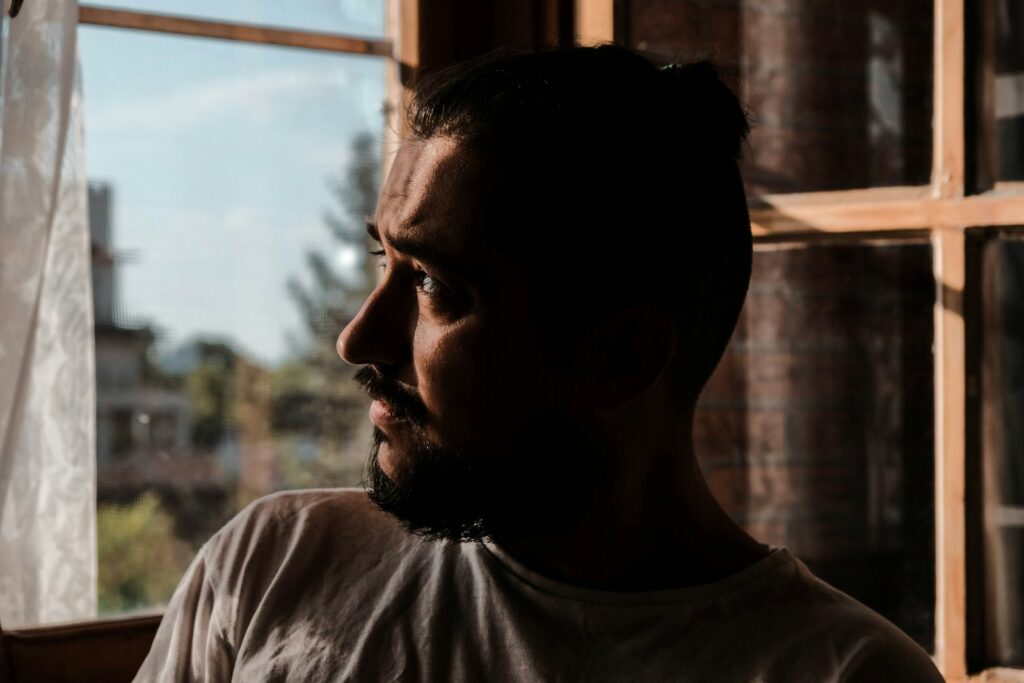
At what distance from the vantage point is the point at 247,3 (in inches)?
61.0

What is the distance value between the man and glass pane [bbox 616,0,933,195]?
32cm

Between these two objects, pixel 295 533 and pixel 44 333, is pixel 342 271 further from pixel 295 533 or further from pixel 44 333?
pixel 295 533

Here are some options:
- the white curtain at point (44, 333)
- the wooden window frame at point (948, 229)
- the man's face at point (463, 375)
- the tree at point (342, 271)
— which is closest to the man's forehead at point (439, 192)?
the man's face at point (463, 375)

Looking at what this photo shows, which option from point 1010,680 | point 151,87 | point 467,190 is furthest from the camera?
point 151,87

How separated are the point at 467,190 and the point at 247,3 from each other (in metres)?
0.69

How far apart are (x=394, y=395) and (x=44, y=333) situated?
488 millimetres

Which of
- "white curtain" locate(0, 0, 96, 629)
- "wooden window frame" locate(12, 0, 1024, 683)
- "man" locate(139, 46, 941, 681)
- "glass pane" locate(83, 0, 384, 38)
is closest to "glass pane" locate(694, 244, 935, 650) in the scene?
"wooden window frame" locate(12, 0, 1024, 683)

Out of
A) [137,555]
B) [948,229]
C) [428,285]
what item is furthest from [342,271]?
[948,229]

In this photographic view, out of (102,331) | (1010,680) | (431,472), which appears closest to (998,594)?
(1010,680)

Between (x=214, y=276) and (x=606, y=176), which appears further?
(x=214, y=276)

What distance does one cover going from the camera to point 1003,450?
1.24 meters

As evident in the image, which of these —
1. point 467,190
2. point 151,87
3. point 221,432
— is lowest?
point 221,432

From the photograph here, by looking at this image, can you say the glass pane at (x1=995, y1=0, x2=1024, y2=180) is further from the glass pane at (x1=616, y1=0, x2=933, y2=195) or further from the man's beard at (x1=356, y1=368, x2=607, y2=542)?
the man's beard at (x1=356, y1=368, x2=607, y2=542)

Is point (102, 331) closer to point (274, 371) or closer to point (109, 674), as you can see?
point (274, 371)
